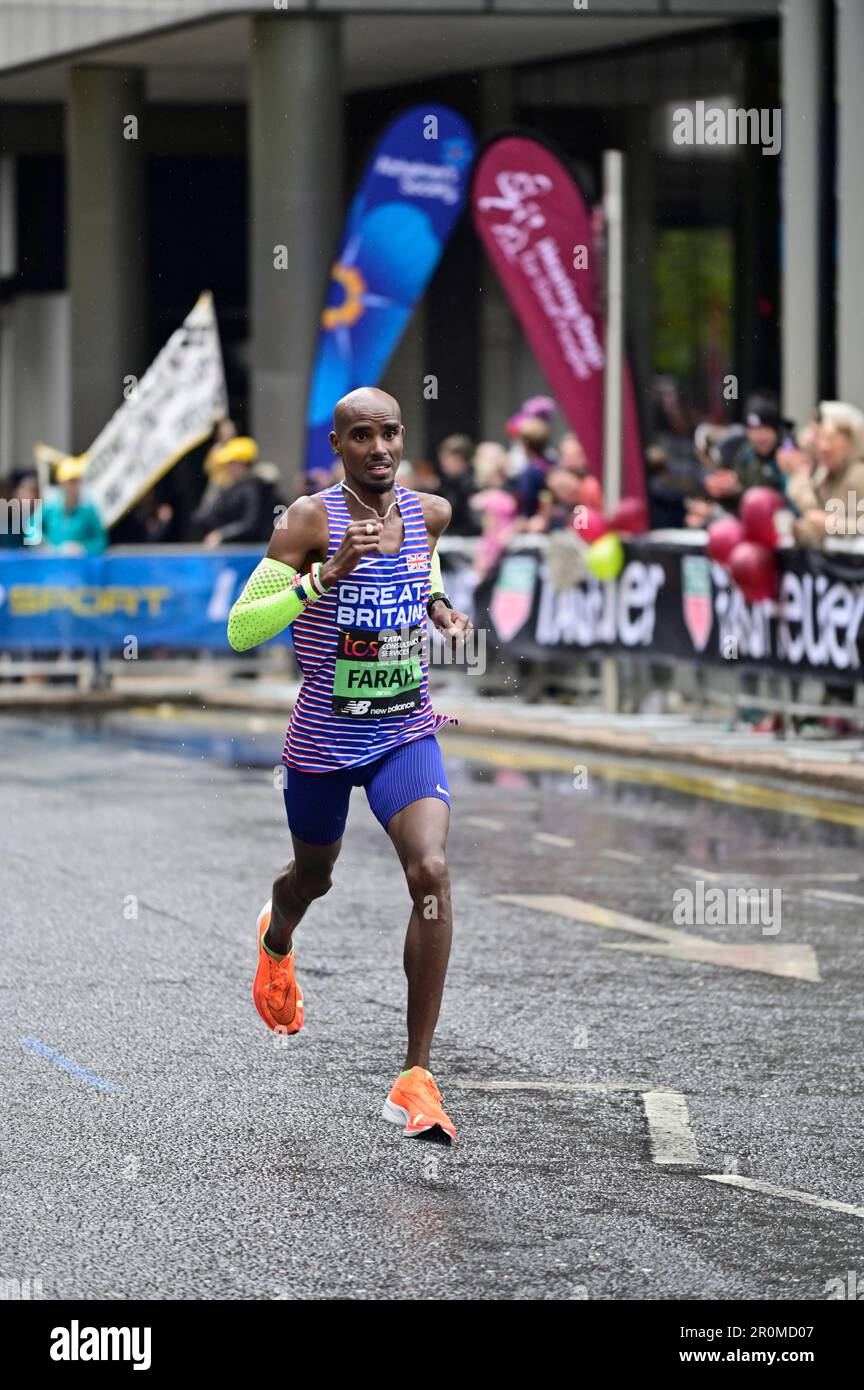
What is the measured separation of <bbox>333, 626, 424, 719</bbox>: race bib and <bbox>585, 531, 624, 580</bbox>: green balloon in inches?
462

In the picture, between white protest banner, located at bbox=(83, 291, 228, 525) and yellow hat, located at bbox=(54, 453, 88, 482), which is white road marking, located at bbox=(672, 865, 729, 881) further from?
white protest banner, located at bbox=(83, 291, 228, 525)

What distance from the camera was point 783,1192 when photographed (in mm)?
6473

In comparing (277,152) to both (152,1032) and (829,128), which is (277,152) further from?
(152,1032)

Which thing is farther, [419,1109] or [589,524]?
[589,524]

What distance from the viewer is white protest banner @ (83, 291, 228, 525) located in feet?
79.9

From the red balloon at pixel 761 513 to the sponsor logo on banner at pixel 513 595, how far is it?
3804mm

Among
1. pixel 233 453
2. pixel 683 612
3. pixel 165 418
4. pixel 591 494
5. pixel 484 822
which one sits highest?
pixel 165 418

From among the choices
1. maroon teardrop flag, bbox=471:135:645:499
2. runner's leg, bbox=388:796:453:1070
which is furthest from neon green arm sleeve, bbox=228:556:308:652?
maroon teardrop flag, bbox=471:135:645:499

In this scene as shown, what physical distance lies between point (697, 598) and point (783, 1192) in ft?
37.7

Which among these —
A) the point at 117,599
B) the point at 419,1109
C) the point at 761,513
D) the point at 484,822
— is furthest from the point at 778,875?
the point at 117,599

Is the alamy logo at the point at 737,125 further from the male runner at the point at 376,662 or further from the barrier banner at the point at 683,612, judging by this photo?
the male runner at the point at 376,662

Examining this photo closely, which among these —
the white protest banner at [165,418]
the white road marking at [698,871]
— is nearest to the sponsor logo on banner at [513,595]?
the white protest banner at [165,418]

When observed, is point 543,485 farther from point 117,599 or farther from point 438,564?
point 438,564
